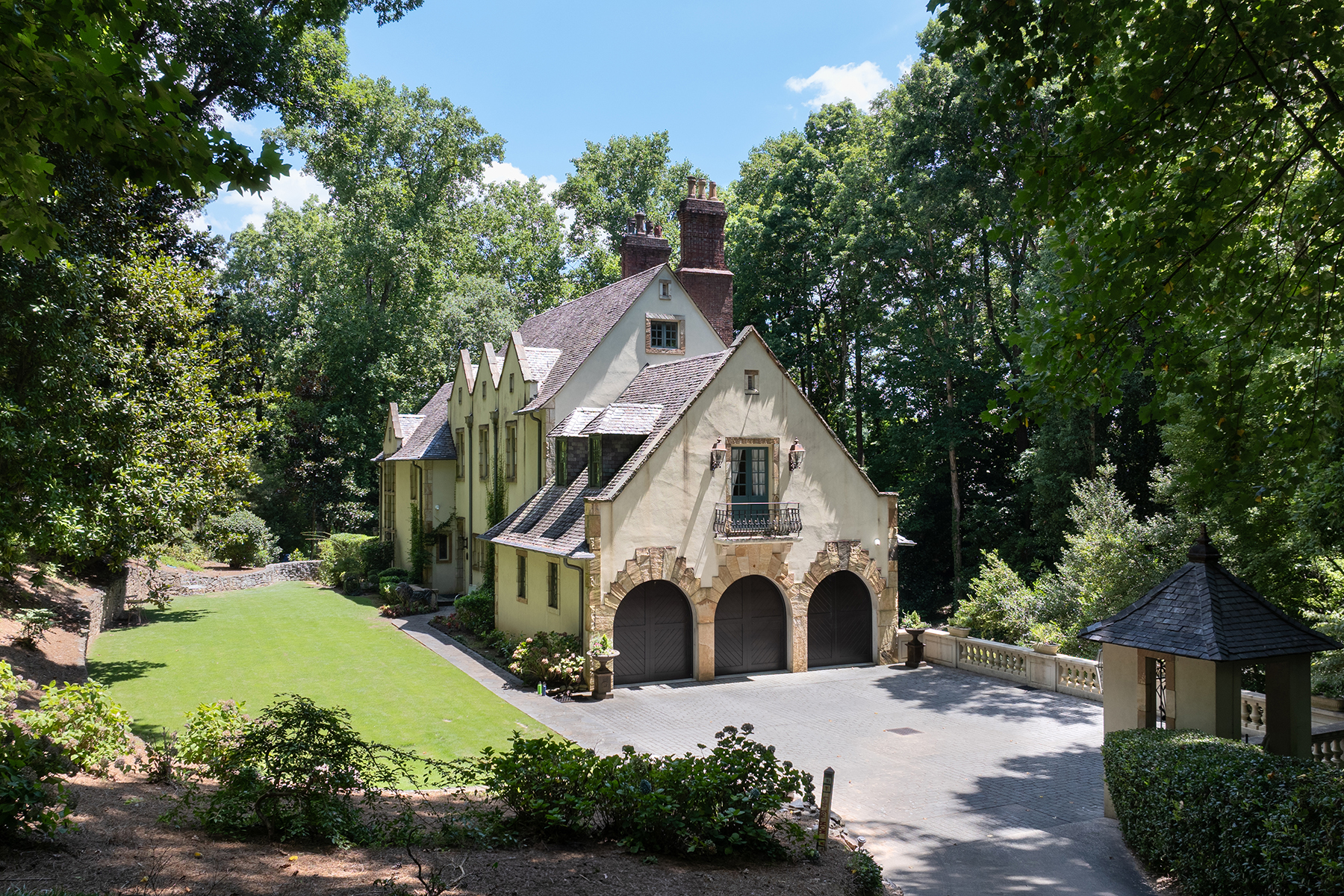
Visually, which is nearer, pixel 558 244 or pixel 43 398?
Answer: pixel 43 398

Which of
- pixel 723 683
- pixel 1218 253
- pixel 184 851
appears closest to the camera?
pixel 184 851

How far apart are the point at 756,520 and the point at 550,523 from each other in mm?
5741

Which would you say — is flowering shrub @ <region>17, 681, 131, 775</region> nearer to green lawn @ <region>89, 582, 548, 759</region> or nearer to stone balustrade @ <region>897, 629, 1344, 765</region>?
green lawn @ <region>89, 582, 548, 759</region>

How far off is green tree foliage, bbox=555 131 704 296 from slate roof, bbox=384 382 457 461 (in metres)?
18.9

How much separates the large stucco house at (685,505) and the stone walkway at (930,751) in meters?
1.39

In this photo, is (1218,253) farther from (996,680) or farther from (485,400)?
(485,400)

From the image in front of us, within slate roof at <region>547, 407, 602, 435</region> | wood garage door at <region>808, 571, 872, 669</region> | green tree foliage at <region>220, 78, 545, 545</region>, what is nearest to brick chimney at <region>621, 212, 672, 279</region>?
slate roof at <region>547, 407, 602, 435</region>

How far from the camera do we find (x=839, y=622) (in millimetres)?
24859

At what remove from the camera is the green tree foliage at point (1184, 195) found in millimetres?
7801

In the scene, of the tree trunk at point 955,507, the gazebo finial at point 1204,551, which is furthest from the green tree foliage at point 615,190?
the gazebo finial at point 1204,551

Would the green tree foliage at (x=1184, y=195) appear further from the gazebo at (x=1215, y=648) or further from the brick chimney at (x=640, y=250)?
the brick chimney at (x=640, y=250)

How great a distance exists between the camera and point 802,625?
942 inches

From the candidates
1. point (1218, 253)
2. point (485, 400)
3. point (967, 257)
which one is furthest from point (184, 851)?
point (967, 257)

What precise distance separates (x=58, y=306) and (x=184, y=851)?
43.1 feet
